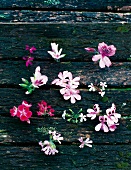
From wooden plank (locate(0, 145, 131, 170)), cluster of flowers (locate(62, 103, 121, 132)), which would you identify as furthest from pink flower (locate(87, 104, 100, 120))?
wooden plank (locate(0, 145, 131, 170))

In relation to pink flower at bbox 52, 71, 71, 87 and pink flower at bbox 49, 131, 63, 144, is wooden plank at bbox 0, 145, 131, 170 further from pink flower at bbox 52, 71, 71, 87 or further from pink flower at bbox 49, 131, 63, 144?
pink flower at bbox 52, 71, 71, 87

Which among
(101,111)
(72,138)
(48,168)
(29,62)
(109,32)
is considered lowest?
(48,168)

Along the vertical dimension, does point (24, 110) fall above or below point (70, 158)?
above

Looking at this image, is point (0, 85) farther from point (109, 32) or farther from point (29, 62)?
point (109, 32)

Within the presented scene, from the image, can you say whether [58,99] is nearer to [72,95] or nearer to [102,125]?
[72,95]

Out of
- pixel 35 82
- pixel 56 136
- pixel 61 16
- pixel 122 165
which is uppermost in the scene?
pixel 61 16

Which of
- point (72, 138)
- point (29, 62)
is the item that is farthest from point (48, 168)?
point (29, 62)

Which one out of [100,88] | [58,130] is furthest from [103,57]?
[58,130]

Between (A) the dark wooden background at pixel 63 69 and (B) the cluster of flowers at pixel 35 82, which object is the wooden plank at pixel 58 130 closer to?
(A) the dark wooden background at pixel 63 69
